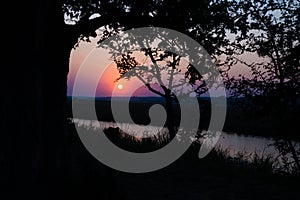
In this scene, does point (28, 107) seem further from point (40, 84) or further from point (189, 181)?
point (189, 181)

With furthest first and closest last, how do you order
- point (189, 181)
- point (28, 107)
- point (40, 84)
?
1. point (189, 181)
2. point (40, 84)
3. point (28, 107)

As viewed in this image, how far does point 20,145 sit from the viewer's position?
4672 millimetres

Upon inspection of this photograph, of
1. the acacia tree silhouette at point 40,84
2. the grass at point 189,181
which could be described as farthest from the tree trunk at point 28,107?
the grass at point 189,181

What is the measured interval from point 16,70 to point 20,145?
1.00 metres

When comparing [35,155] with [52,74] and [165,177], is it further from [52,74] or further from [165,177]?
[165,177]

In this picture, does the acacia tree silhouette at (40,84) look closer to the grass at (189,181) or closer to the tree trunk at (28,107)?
the tree trunk at (28,107)

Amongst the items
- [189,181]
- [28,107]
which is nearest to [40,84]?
[28,107]

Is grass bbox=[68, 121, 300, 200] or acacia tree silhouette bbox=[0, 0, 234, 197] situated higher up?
acacia tree silhouette bbox=[0, 0, 234, 197]

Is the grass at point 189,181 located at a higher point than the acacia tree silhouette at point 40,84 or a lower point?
lower

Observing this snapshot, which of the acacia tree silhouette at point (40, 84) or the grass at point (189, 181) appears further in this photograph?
the grass at point (189, 181)

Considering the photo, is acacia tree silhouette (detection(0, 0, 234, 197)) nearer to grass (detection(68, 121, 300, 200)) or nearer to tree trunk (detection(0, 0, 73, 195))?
tree trunk (detection(0, 0, 73, 195))

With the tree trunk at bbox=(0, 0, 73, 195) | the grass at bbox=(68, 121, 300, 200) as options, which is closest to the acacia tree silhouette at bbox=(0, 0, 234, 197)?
the tree trunk at bbox=(0, 0, 73, 195)

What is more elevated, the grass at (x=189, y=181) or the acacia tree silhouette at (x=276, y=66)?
the acacia tree silhouette at (x=276, y=66)

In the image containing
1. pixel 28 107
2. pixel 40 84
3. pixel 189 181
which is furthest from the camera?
pixel 189 181
